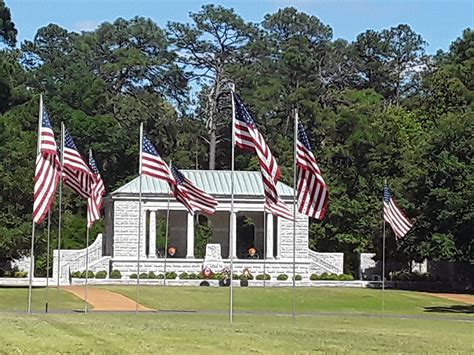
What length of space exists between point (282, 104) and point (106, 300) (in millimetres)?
43920

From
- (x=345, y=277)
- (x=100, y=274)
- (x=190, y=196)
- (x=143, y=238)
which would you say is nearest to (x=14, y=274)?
(x=100, y=274)

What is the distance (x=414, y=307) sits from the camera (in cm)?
4766

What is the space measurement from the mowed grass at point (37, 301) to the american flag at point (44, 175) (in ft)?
28.2

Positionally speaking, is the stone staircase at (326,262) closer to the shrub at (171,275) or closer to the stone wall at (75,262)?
the shrub at (171,275)

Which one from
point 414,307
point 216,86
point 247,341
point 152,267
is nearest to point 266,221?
point 152,267

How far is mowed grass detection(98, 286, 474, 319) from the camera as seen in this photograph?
4522cm

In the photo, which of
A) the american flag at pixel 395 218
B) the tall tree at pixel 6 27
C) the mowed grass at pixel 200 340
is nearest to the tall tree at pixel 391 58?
the tall tree at pixel 6 27

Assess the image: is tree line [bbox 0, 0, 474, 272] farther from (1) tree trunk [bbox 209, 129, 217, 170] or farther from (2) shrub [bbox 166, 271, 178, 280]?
(2) shrub [bbox 166, 271, 178, 280]

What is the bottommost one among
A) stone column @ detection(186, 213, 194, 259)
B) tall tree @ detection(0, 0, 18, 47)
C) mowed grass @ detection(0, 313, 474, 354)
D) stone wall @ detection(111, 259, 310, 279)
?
mowed grass @ detection(0, 313, 474, 354)

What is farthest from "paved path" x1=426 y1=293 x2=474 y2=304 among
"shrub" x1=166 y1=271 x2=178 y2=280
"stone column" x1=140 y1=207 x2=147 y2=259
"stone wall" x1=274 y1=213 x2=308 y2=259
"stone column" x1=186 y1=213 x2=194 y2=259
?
"stone column" x1=140 y1=207 x2=147 y2=259

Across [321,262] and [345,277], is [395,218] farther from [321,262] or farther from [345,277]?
[321,262]

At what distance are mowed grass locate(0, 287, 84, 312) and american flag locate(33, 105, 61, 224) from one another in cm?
860

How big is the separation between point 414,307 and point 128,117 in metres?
45.6

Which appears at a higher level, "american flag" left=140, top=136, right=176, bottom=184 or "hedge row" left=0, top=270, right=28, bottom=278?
"american flag" left=140, top=136, right=176, bottom=184
